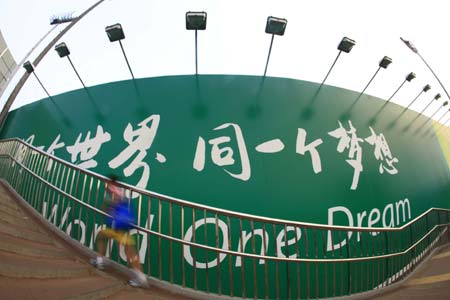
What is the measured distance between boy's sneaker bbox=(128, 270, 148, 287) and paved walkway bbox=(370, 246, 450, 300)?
129 inches

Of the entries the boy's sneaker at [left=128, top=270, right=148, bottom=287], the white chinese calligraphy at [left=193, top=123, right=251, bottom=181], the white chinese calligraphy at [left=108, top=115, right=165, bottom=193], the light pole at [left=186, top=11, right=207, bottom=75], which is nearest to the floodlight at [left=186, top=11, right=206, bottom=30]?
the light pole at [left=186, top=11, right=207, bottom=75]

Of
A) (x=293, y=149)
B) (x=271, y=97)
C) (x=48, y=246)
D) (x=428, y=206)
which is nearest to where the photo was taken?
(x=48, y=246)

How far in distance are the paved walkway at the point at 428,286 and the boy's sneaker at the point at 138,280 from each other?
3.28m

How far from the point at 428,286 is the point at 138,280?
3958 millimetres

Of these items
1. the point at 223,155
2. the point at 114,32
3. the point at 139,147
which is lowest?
the point at 223,155

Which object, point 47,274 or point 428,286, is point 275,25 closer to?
point 428,286

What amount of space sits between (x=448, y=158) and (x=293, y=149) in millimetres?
9690

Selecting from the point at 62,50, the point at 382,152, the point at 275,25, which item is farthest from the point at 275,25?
the point at 62,50

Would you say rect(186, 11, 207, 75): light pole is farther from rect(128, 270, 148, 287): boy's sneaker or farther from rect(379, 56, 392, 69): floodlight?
rect(128, 270, 148, 287): boy's sneaker

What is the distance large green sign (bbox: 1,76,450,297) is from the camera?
677 cm

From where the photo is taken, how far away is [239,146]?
Answer: 7.15 metres

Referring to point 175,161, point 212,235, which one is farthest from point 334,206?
point 175,161

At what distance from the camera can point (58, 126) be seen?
809cm

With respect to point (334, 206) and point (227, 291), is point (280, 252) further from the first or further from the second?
point (334, 206)
